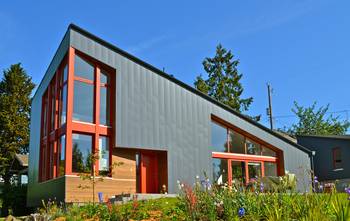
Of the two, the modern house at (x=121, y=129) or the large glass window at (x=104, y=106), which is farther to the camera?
the large glass window at (x=104, y=106)

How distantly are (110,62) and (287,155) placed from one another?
11729 millimetres

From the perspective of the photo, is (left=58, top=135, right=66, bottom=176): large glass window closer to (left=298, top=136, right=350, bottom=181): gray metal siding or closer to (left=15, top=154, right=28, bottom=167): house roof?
(left=15, top=154, right=28, bottom=167): house roof

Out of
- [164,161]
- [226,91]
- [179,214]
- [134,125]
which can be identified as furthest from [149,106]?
[226,91]

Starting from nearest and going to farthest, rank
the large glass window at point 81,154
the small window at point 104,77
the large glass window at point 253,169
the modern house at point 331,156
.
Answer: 1. the large glass window at point 81,154
2. the small window at point 104,77
3. the large glass window at point 253,169
4. the modern house at point 331,156

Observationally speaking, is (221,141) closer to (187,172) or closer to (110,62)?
(187,172)

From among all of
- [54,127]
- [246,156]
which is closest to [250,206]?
[54,127]

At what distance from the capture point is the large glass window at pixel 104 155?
683 inches

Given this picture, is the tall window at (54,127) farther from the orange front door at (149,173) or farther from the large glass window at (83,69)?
the orange front door at (149,173)

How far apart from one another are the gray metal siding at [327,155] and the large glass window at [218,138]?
12.0 metres

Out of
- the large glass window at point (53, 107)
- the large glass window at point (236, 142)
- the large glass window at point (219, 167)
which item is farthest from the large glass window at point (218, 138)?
the large glass window at point (53, 107)

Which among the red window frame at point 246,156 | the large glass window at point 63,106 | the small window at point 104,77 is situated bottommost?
the red window frame at point 246,156

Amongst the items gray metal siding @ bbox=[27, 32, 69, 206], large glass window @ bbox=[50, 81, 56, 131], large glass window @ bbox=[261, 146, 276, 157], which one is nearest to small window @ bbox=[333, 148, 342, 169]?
large glass window @ bbox=[261, 146, 276, 157]

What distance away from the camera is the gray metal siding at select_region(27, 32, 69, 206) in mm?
18028

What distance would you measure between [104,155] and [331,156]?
63.5 ft
